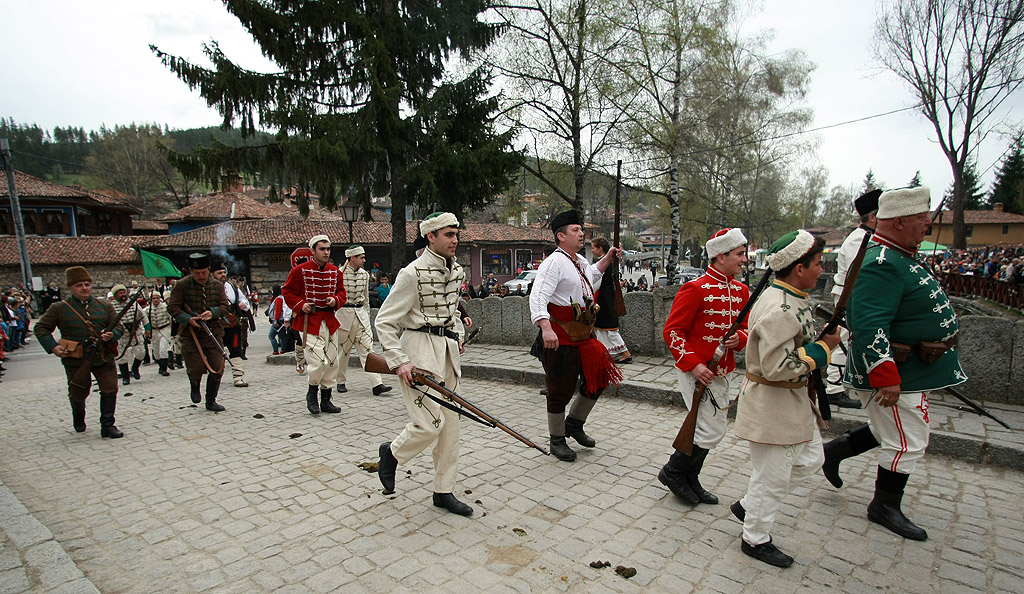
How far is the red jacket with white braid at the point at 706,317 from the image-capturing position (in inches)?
140

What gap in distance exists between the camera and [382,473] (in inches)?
148

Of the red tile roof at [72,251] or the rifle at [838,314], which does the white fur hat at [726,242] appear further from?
the red tile roof at [72,251]

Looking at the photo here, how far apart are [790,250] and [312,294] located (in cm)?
571

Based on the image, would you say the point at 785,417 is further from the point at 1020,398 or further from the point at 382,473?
the point at 1020,398

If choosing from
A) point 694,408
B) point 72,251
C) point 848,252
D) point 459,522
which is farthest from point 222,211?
point 694,408

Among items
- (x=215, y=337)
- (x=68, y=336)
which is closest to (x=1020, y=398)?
(x=215, y=337)

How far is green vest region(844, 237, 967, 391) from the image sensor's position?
3.01 meters

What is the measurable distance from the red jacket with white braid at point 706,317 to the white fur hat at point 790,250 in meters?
0.65

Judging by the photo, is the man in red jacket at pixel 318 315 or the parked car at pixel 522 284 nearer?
the man in red jacket at pixel 318 315

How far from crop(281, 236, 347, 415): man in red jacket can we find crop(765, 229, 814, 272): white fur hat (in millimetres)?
5270

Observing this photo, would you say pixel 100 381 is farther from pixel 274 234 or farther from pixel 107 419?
pixel 274 234

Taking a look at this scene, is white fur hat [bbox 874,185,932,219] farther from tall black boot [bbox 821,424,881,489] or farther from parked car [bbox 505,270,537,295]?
parked car [bbox 505,270,537,295]

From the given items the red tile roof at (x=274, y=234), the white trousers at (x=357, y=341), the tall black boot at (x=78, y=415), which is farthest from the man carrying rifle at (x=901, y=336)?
the red tile roof at (x=274, y=234)

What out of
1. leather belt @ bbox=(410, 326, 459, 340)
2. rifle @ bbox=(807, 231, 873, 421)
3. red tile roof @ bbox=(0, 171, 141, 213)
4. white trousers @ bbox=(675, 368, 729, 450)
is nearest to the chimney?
leather belt @ bbox=(410, 326, 459, 340)
